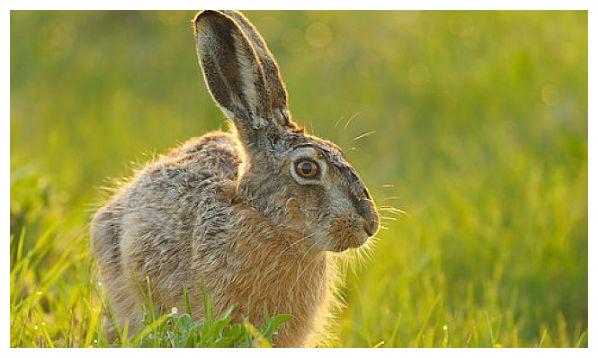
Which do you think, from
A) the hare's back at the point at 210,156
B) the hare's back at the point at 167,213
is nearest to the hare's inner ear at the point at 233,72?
the hare's back at the point at 210,156

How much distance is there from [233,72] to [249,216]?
2.25ft

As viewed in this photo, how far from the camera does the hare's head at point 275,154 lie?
15.8 ft

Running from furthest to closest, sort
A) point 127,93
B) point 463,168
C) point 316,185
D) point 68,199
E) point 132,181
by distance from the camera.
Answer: point 127,93, point 463,168, point 68,199, point 132,181, point 316,185

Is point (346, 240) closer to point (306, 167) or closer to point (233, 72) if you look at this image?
point (306, 167)

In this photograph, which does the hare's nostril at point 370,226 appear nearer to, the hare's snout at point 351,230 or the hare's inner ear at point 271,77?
the hare's snout at point 351,230

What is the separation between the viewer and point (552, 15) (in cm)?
1094

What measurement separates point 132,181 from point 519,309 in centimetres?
308

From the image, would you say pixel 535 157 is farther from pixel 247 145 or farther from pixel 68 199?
pixel 247 145

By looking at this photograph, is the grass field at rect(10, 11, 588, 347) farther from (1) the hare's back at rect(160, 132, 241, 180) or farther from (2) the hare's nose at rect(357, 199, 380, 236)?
(2) the hare's nose at rect(357, 199, 380, 236)

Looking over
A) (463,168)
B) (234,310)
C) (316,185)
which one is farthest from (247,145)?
(463,168)

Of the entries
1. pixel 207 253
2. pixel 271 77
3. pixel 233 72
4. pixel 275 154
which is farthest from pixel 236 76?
pixel 207 253

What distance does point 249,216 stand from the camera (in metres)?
4.94

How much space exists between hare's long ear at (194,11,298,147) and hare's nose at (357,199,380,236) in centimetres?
56

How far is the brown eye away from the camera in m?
4.86
